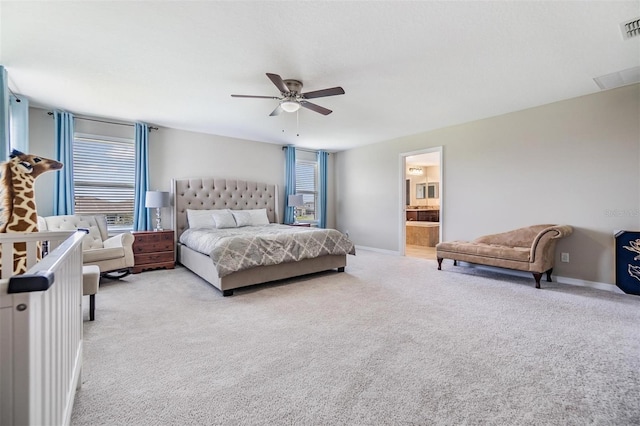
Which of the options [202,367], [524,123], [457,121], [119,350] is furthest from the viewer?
[457,121]

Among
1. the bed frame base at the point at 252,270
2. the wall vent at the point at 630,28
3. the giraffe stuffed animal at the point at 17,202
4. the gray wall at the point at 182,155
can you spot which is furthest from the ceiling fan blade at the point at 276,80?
the gray wall at the point at 182,155

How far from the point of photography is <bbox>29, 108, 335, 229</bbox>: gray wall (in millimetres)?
4188

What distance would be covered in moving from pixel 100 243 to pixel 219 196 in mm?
2042

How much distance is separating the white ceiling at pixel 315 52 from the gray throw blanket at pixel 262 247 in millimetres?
1820

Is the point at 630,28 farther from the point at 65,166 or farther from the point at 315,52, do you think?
the point at 65,166

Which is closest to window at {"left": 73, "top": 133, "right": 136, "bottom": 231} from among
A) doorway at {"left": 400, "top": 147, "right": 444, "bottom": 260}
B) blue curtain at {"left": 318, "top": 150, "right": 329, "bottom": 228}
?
blue curtain at {"left": 318, "top": 150, "right": 329, "bottom": 228}

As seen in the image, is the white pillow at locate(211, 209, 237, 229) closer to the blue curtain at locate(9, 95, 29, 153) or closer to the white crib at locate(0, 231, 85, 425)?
the blue curtain at locate(9, 95, 29, 153)

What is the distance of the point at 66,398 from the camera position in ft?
3.85

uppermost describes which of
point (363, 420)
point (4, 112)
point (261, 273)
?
point (4, 112)

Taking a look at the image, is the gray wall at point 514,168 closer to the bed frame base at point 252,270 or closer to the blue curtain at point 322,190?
the blue curtain at point 322,190

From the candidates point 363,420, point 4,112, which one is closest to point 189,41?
point 4,112

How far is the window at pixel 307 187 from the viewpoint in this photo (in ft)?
23.5

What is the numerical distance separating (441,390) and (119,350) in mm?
2205

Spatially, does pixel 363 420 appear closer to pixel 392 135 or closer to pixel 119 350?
pixel 119 350
